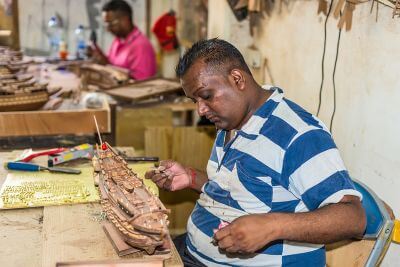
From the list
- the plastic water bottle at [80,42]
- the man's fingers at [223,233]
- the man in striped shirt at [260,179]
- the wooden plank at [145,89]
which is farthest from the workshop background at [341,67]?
the plastic water bottle at [80,42]

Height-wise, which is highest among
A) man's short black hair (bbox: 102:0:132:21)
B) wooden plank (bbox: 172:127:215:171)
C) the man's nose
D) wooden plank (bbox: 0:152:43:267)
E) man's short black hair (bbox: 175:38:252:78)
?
man's short black hair (bbox: 102:0:132:21)

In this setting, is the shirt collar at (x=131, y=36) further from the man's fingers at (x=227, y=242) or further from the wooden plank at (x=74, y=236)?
the man's fingers at (x=227, y=242)

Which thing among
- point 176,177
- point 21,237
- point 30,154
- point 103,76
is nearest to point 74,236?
point 21,237

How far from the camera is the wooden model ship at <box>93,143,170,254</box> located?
5.02 ft

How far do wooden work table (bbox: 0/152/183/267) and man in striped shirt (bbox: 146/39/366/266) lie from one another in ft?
1.23

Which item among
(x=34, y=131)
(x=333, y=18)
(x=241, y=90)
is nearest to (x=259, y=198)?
(x=241, y=90)

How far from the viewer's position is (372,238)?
1.90 m

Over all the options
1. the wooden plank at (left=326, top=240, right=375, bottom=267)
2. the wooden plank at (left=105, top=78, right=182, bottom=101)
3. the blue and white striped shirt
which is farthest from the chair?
the wooden plank at (left=105, top=78, right=182, bottom=101)

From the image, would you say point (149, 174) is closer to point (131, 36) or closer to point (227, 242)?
point (227, 242)

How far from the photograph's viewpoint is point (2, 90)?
301 centimetres

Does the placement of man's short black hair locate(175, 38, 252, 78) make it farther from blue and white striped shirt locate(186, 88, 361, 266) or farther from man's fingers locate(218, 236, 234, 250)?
man's fingers locate(218, 236, 234, 250)

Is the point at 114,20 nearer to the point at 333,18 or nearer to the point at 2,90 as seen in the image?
the point at 2,90

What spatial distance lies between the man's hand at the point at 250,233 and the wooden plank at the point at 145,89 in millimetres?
2578

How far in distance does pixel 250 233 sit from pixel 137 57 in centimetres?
409
